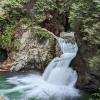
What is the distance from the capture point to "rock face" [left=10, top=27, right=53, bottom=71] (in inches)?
510

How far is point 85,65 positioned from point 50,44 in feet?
10.1

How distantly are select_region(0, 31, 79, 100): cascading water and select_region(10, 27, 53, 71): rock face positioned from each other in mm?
615

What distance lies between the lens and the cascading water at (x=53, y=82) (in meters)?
10.2

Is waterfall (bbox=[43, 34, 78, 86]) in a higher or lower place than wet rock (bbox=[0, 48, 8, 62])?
lower

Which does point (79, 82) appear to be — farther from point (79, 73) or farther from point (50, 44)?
point (50, 44)

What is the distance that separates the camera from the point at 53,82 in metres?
11.5

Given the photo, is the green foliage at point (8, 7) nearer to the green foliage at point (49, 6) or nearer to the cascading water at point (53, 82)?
the green foliage at point (49, 6)

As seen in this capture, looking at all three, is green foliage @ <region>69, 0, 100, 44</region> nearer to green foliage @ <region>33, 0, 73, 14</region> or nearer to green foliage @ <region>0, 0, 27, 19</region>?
green foliage @ <region>33, 0, 73, 14</region>

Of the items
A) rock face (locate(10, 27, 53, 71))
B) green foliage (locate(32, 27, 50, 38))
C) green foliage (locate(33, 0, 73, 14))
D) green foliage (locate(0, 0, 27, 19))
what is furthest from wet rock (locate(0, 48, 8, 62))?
green foliage (locate(33, 0, 73, 14))

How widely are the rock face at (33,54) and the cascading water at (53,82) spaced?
615mm

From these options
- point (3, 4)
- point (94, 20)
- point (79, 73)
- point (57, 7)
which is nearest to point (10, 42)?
point (3, 4)

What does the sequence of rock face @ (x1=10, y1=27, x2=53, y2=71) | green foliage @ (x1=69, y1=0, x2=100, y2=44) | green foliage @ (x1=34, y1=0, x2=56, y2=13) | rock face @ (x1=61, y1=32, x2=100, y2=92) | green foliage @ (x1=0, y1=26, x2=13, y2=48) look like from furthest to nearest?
green foliage @ (x1=34, y1=0, x2=56, y2=13), green foliage @ (x1=0, y1=26, x2=13, y2=48), rock face @ (x1=10, y1=27, x2=53, y2=71), rock face @ (x1=61, y1=32, x2=100, y2=92), green foliage @ (x1=69, y1=0, x2=100, y2=44)

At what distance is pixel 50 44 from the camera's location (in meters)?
13.0

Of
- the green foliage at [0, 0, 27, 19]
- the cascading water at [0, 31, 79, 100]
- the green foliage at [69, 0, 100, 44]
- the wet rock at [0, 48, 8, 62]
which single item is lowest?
the cascading water at [0, 31, 79, 100]
